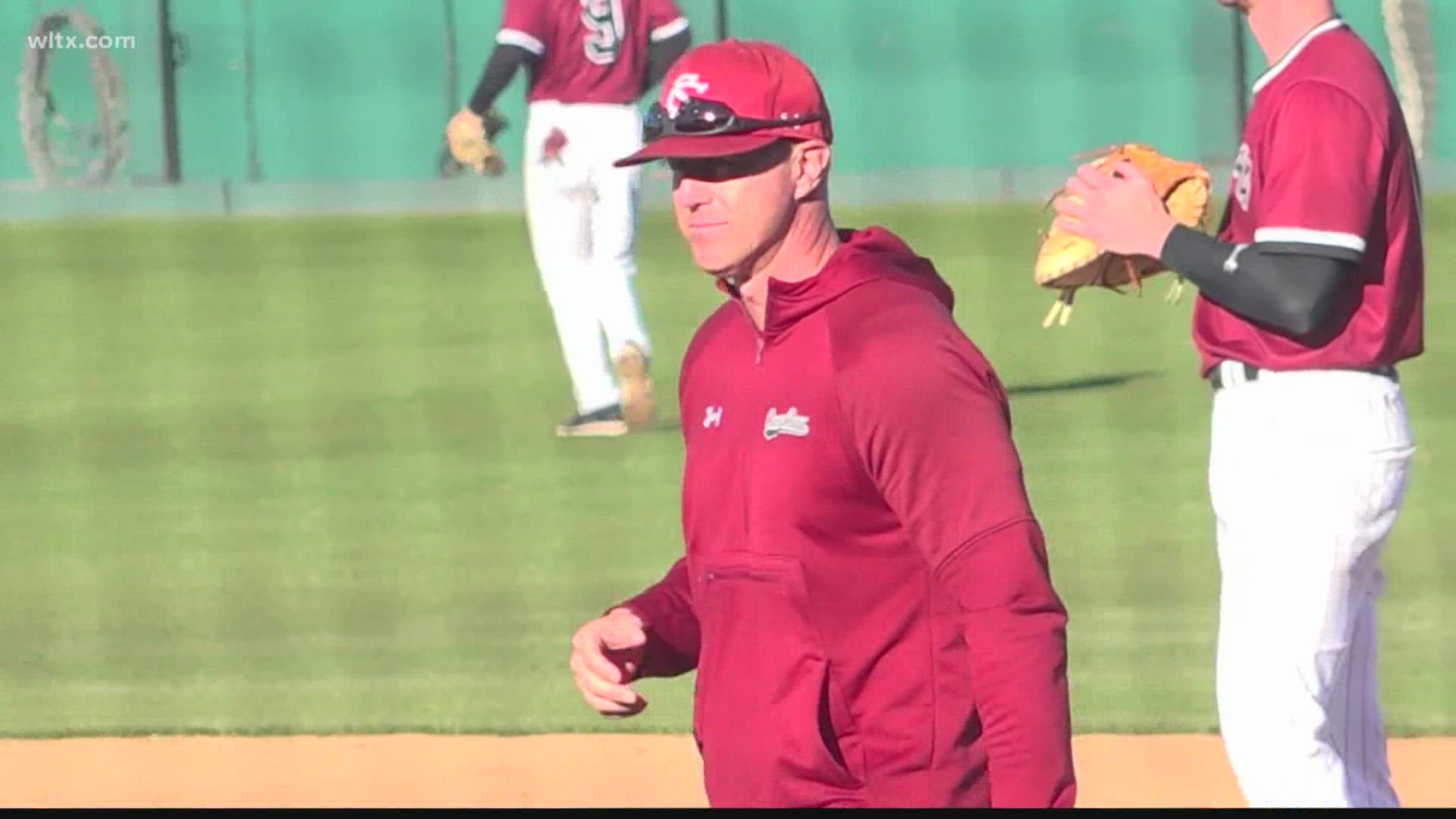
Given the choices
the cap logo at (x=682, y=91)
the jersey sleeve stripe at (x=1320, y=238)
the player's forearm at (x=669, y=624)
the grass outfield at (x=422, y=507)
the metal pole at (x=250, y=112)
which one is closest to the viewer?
the cap logo at (x=682, y=91)

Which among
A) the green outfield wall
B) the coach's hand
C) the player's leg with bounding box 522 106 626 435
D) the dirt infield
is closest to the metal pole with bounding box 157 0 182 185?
the green outfield wall

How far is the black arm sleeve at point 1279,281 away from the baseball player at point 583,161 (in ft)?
20.4

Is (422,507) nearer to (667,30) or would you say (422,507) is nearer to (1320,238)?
(667,30)

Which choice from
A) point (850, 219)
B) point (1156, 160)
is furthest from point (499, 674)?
point (850, 219)

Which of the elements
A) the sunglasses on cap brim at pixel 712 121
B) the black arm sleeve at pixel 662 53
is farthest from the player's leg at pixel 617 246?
the sunglasses on cap brim at pixel 712 121

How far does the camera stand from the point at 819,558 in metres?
2.82

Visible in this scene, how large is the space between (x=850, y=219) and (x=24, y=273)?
567cm

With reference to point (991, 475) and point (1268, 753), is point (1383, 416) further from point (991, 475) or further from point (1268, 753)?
point (991, 475)

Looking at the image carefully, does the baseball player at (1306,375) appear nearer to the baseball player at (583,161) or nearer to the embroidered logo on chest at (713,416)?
the embroidered logo on chest at (713,416)

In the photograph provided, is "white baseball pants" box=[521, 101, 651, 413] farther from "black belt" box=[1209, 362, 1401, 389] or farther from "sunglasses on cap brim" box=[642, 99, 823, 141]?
"sunglasses on cap brim" box=[642, 99, 823, 141]

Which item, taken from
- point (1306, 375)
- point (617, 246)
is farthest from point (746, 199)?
point (617, 246)

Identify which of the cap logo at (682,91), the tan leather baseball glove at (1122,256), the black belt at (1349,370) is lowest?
the black belt at (1349,370)

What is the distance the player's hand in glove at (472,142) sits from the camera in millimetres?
10473

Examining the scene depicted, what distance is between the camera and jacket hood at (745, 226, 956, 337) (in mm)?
2852
